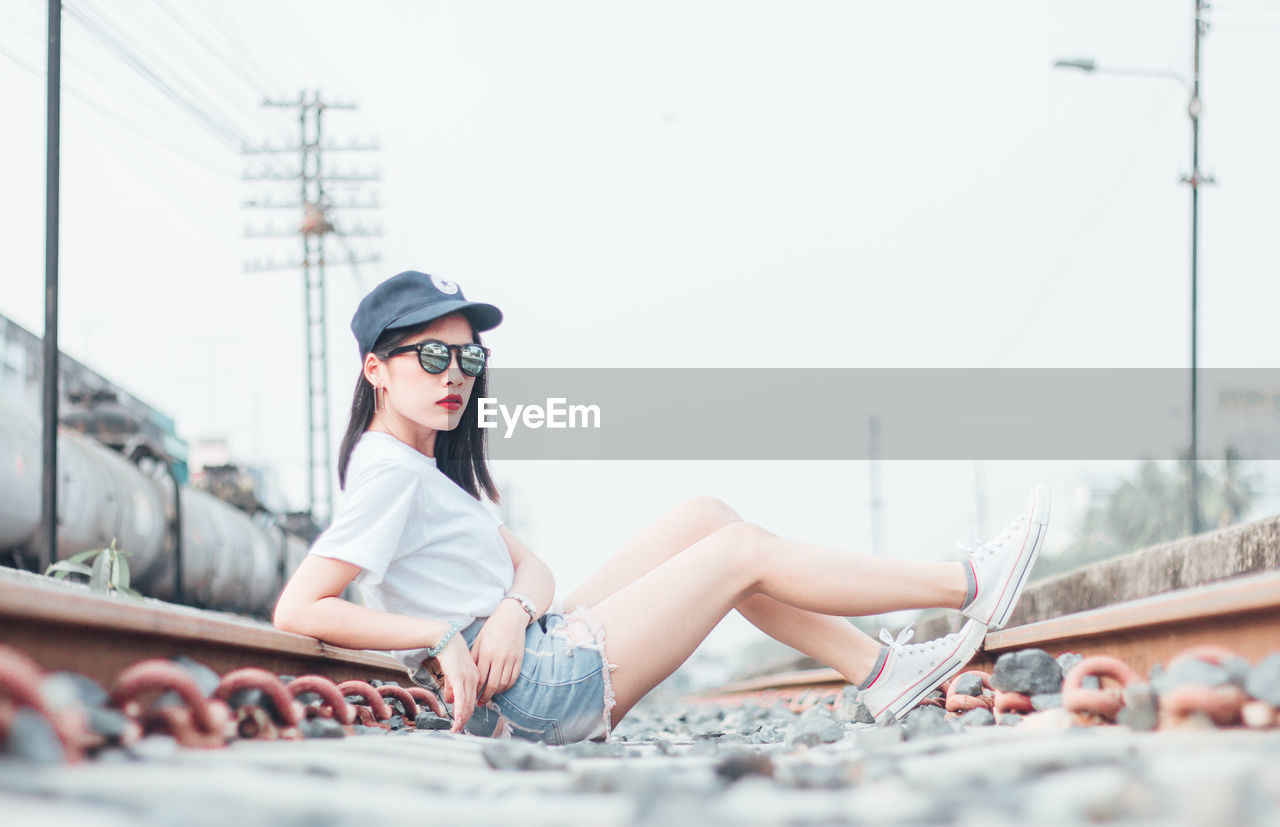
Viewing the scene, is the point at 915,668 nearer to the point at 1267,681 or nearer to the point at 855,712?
the point at 855,712

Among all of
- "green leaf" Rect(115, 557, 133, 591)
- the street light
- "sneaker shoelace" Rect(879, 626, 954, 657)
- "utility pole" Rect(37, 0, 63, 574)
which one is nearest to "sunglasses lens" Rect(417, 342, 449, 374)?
"sneaker shoelace" Rect(879, 626, 954, 657)

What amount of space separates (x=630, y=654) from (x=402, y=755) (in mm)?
1027

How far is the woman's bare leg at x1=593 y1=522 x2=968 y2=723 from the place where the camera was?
2.76 metres

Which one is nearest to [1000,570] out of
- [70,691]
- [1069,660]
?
[1069,660]

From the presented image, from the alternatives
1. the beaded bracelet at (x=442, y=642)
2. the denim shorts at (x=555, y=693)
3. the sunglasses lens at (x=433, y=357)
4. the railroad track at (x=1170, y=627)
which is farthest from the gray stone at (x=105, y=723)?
the railroad track at (x=1170, y=627)

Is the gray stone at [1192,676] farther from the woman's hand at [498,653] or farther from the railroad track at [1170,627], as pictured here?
the woman's hand at [498,653]

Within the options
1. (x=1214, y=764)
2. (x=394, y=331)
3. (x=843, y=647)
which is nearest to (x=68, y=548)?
(x=394, y=331)

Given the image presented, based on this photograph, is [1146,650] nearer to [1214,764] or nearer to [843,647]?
[843,647]

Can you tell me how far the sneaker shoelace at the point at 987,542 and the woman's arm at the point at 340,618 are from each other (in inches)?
55.4

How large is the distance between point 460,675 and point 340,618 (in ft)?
1.04

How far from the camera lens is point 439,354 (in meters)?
2.94

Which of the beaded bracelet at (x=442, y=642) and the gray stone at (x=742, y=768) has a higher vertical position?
the gray stone at (x=742, y=768)

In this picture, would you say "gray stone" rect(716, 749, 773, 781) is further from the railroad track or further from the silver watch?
the silver watch

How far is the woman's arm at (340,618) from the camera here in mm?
2498
